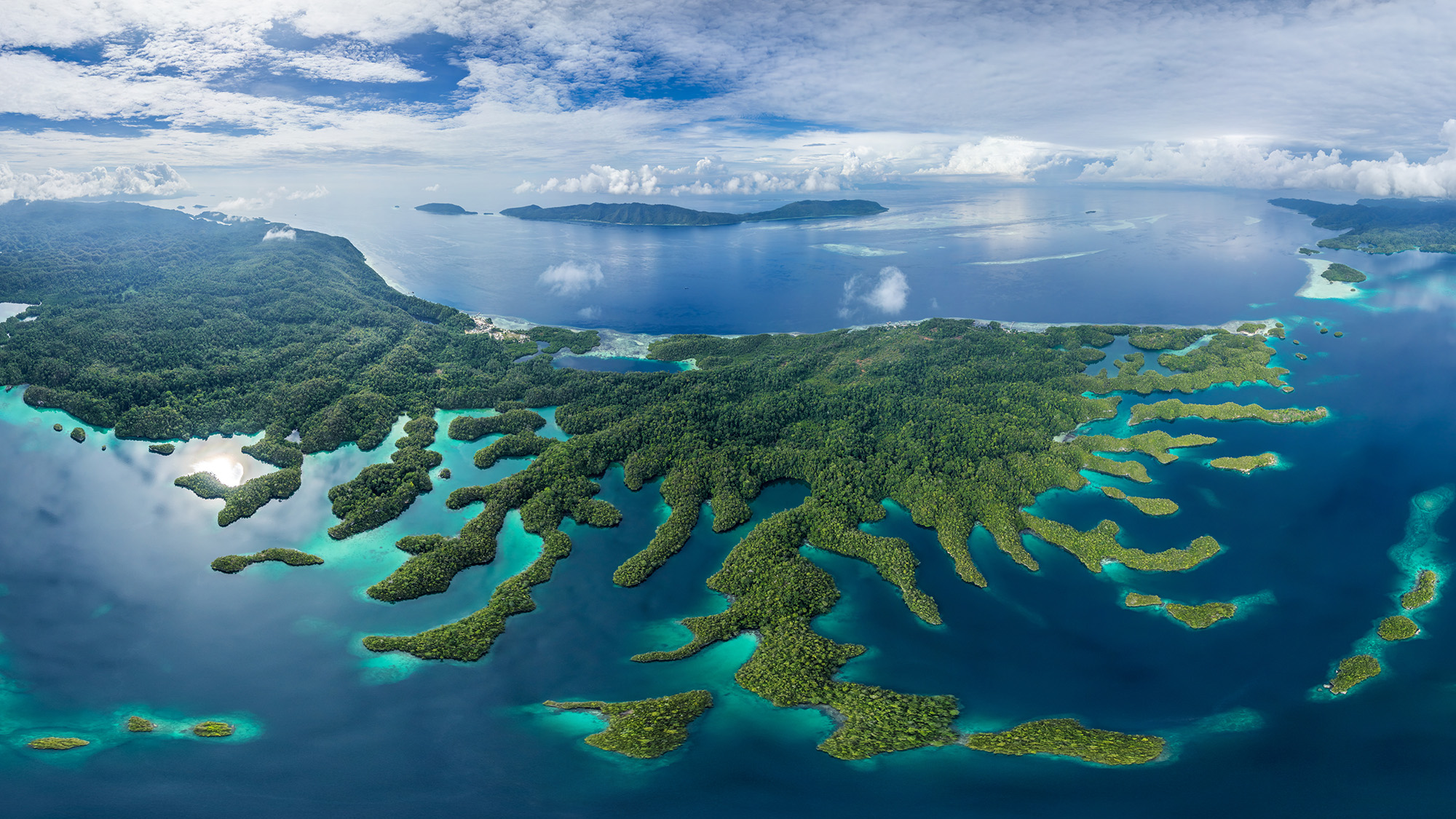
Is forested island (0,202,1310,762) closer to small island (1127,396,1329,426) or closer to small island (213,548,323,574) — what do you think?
small island (213,548,323,574)

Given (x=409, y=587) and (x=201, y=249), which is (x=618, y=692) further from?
(x=201, y=249)

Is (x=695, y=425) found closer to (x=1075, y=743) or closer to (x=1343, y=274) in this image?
(x=1075, y=743)

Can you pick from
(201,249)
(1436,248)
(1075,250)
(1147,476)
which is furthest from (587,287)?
(1436,248)

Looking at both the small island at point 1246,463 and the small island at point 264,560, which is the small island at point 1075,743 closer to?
the small island at point 1246,463

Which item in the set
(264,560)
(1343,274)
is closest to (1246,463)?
(264,560)

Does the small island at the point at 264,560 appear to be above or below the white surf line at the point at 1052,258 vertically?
below

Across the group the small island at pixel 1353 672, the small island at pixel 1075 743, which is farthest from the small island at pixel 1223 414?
the small island at pixel 1075 743
